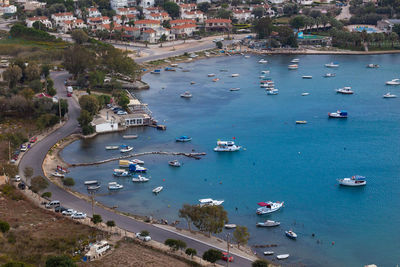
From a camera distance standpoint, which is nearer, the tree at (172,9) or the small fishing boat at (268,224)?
the small fishing boat at (268,224)

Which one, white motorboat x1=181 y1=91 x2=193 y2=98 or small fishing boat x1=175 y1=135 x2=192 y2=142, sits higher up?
white motorboat x1=181 y1=91 x2=193 y2=98

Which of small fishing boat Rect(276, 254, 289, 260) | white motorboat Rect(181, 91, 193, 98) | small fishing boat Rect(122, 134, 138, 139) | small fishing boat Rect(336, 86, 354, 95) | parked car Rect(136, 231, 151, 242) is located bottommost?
small fishing boat Rect(276, 254, 289, 260)

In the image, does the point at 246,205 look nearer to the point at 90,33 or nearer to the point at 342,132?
the point at 342,132

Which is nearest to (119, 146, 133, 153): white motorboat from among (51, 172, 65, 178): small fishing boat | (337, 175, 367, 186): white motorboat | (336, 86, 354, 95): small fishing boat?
(51, 172, 65, 178): small fishing boat

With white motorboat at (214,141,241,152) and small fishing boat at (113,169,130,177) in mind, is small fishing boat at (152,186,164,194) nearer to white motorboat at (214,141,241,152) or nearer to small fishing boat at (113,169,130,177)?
small fishing boat at (113,169,130,177)

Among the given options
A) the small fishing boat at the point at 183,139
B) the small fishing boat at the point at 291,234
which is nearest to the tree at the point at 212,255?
the small fishing boat at the point at 291,234

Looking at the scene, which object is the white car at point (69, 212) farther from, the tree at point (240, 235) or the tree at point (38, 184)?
the tree at point (240, 235)
